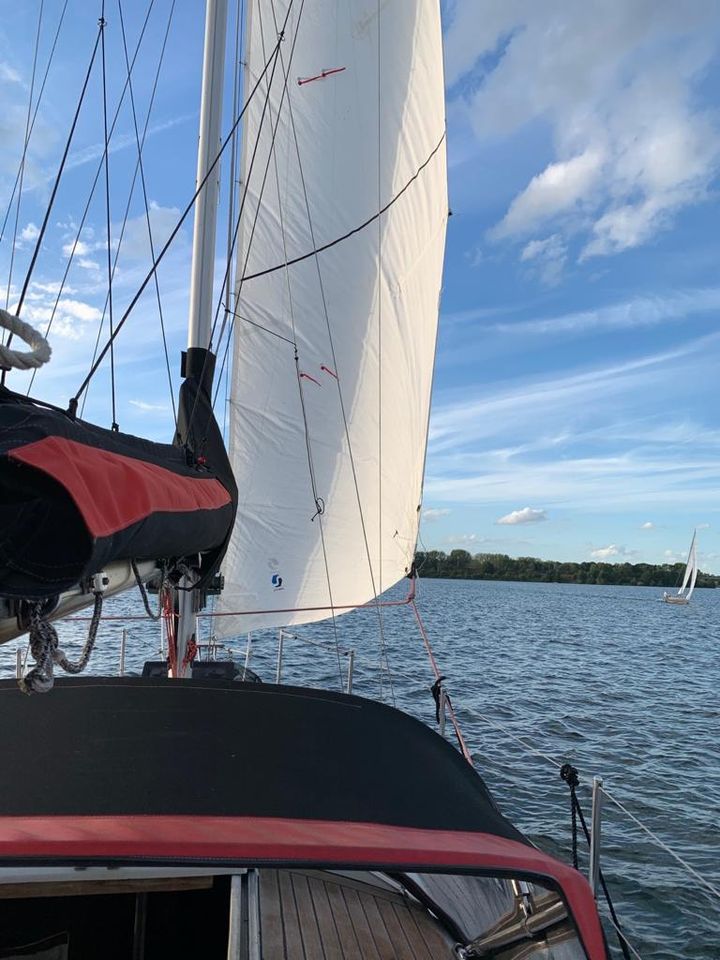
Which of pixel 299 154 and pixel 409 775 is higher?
pixel 299 154

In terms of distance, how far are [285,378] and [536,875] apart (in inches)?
230

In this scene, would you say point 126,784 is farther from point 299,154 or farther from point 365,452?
point 299,154

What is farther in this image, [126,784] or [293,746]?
[293,746]

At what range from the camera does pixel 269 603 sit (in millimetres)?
7113

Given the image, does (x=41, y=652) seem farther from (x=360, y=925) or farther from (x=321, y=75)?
(x=321, y=75)

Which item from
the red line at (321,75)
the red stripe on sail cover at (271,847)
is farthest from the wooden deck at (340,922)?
the red line at (321,75)

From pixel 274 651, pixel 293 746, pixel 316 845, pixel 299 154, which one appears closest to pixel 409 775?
pixel 293 746

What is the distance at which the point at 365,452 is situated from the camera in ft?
25.4

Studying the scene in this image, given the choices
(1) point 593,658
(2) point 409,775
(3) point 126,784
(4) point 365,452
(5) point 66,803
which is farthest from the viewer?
(1) point 593,658

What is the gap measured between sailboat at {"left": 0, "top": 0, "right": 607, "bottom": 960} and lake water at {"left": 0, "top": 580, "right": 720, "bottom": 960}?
1844 mm

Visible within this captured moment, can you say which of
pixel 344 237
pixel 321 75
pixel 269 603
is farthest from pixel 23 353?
pixel 321 75

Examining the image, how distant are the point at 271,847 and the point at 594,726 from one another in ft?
41.2

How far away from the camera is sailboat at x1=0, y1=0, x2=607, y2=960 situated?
205cm

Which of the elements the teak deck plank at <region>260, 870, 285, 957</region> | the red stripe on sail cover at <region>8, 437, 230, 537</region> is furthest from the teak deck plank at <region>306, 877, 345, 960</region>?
the red stripe on sail cover at <region>8, 437, 230, 537</region>
